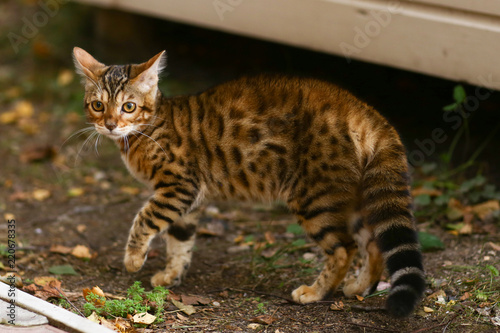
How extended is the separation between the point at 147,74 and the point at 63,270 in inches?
53.5

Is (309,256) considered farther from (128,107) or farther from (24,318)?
(24,318)

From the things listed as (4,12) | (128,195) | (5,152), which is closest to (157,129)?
(128,195)

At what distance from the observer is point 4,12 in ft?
26.7

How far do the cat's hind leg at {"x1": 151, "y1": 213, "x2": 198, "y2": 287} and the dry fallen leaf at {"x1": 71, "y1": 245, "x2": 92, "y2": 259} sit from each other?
59 cm

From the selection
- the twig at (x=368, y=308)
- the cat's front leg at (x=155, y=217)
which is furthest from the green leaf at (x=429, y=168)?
the cat's front leg at (x=155, y=217)

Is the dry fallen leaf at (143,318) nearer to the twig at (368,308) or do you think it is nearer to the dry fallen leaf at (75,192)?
the twig at (368,308)

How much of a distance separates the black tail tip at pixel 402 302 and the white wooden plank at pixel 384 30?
2147 mm

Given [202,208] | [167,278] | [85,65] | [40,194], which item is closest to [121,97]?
[85,65]

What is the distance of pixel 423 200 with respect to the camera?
4.50 meters

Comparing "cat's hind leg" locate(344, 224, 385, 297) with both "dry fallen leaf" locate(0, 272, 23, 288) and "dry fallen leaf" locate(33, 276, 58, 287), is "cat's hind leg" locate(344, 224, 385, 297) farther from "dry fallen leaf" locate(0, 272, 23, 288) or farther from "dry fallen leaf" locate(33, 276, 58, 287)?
"dry fallen leaf" locate(0, 272, 23, 288)

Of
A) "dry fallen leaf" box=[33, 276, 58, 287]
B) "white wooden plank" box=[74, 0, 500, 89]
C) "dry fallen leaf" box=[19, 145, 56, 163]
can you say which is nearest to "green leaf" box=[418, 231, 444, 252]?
"white wooden plank" box=[74, 0, 500, 89]

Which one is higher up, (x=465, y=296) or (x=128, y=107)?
(x=128, y=107)

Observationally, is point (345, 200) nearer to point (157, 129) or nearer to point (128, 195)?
point (157, 129)

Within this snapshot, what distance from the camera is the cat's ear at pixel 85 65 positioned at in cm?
381
